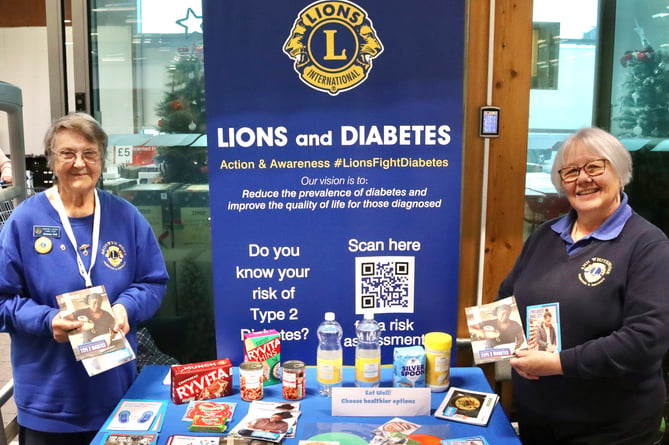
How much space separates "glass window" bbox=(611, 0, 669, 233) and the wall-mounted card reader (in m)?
0.71

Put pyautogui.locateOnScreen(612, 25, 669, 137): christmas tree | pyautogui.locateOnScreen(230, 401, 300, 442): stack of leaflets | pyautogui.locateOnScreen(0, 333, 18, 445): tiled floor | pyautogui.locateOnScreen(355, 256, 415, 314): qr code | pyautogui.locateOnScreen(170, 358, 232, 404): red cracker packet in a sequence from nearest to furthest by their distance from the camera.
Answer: pyautogui.locateOnScreen(230, 401, 300, 442): stack of leaflets → pyautogui.locateOnScreen(170, 358, 232, 404): red cracker packet → pyautogui.locateOnScreen(355, 256, 415, 314): qr code → pyautogui.locateOnScreen(612, 25, 669, 137): christmas tree → pyautogui.locateOnScreen(0, 333, 18, 445): tiled floor

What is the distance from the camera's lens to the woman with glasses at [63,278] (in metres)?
1.93

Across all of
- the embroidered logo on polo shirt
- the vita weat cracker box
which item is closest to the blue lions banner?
the vita weat cracker box

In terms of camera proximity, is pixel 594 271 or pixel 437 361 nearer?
pixel 594 271

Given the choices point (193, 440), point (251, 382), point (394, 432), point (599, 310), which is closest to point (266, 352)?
point (251, 382)

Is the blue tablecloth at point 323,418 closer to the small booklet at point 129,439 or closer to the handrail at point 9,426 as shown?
the small booklet at point 129,439

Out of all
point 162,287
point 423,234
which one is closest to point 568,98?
point 423,234

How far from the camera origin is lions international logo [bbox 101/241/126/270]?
202cm

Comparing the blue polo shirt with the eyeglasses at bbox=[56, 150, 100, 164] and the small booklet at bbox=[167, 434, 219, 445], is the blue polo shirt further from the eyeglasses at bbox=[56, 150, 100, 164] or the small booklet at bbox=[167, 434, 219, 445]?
the eyeglasses at bbox=[56, 150, 100, 164]

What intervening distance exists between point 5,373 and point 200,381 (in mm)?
3198

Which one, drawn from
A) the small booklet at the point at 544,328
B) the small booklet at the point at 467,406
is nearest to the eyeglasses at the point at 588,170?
the small booklet at the point at 544,328

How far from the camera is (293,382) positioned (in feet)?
6.66

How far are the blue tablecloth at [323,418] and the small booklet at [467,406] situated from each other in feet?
0.07

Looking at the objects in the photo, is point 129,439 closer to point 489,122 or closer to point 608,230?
point 608,230
